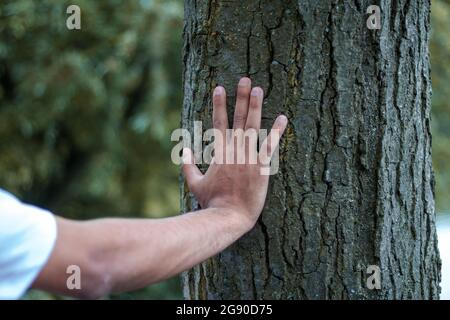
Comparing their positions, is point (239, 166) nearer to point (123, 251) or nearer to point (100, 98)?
point (123, 251)

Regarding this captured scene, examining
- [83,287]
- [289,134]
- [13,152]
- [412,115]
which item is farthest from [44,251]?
[13,152]

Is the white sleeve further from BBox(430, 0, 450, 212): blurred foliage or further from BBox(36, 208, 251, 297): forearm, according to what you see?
BBox(430, 0, 450, 212): blurred foliage

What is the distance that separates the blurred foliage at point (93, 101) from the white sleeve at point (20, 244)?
2982 mm

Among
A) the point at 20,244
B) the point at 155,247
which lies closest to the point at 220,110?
the point at 155,247

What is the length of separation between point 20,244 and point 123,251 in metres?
0.24

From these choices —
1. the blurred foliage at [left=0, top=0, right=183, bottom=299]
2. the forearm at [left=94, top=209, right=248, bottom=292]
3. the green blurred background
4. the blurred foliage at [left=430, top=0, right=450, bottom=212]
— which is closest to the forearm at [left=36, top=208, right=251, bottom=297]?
the forearm at [left=94, top=209, right=248, bottom=292]

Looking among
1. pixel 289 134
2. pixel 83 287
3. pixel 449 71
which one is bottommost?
pixel 83 287

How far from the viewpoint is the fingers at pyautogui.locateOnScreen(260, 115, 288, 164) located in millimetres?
1778

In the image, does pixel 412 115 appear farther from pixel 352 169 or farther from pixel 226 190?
pixel 226 190

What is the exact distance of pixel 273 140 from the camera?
5.92ft

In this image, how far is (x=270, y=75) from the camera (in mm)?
1894

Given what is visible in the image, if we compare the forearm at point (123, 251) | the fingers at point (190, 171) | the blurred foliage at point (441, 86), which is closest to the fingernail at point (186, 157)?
the fingers at point (190, 171)

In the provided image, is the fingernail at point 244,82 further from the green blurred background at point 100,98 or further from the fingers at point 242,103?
the green blurred background at point 100,98
